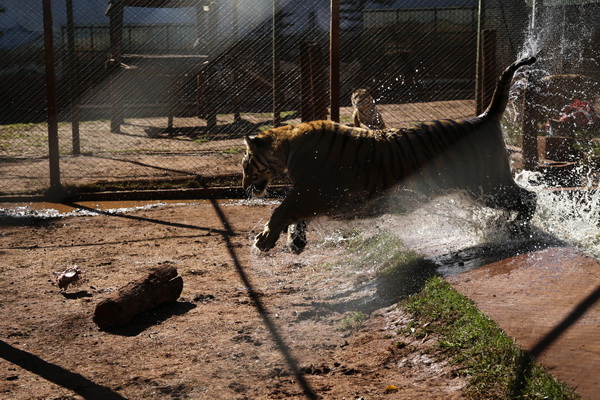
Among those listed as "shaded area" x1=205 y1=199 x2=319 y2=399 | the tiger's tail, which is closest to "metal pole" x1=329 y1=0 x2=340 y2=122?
"shaded area" x1=205 y1=199 x2=319 y2=399

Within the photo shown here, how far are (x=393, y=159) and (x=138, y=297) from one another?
7.99 ft

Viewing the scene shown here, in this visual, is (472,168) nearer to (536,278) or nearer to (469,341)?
(536,278)

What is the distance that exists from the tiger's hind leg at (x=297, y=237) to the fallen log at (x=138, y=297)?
1.28 metres

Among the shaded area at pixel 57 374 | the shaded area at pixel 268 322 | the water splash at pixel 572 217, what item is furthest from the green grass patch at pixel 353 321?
the water splash at pixel 572 217

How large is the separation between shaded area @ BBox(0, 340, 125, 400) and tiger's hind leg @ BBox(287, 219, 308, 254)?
8.27 ft

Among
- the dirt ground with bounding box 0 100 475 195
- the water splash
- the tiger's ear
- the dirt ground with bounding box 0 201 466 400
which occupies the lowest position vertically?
the dirt ground with bounding box 0 100 475 195

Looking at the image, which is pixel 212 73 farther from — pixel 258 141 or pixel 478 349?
pixel 478 349

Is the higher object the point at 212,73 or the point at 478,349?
the point at 478,349

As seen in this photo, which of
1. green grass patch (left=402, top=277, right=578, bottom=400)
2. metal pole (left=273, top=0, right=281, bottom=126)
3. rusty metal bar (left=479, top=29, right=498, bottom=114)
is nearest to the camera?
green grass patch (left=402, top=277, right=578, bottom=400)

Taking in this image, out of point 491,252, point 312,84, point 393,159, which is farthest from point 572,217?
point 312,84

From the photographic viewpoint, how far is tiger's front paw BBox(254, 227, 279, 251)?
19.9 feet

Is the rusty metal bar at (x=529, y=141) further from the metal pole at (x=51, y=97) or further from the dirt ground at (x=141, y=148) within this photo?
the metal pole at (x=51, y=97)

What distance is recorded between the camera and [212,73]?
1631 cm

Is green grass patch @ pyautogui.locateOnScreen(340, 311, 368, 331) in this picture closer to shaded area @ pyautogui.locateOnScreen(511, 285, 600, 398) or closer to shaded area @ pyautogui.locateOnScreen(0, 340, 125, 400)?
shaded area @ pyautogui.locateOnScreen(511, 285, 600, 398)
